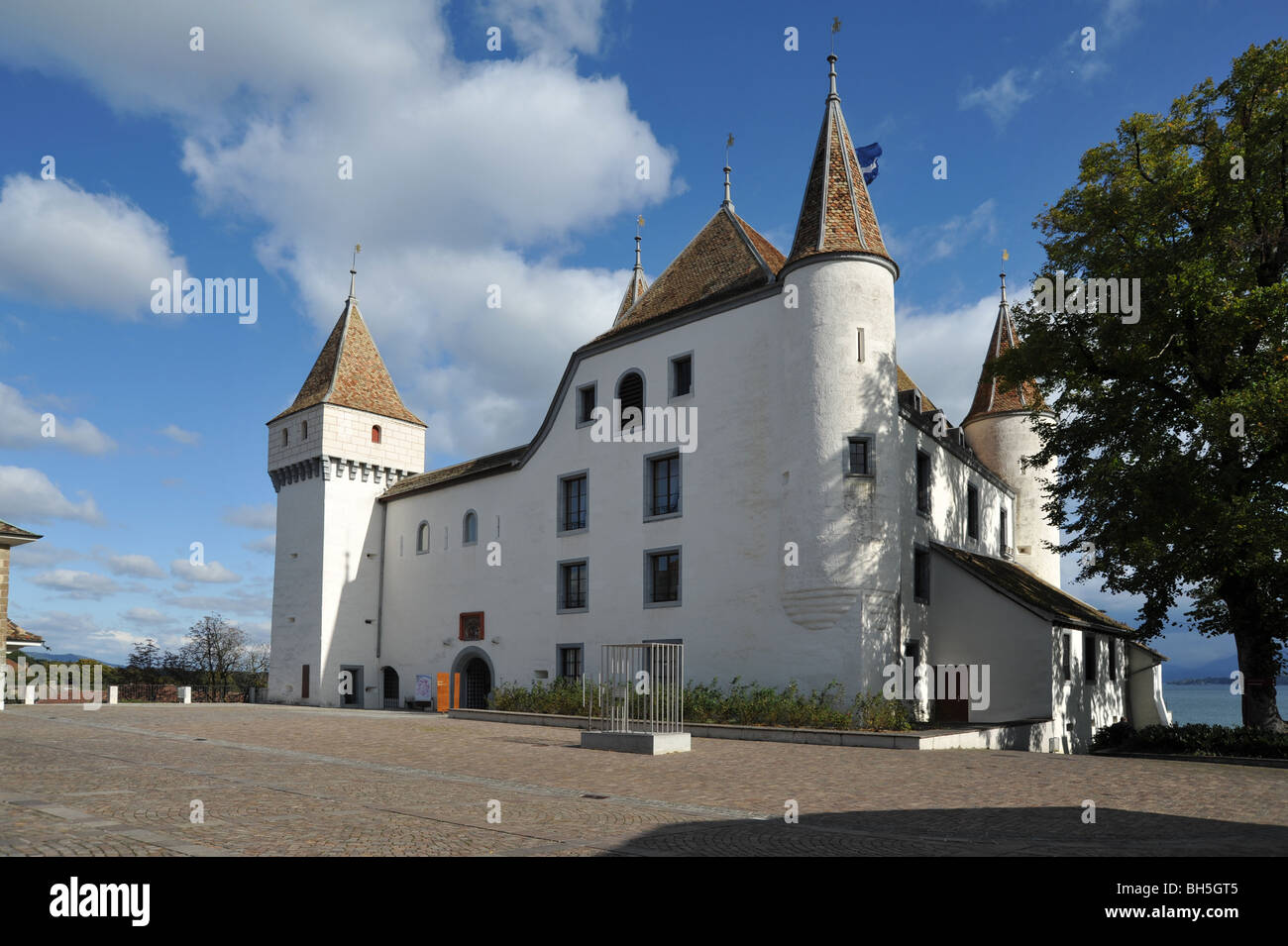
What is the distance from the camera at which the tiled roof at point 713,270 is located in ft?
94.8

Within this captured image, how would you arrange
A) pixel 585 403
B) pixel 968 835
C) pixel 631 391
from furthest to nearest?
pixel 585 403 → pixel 631 391 → pixel 968 835

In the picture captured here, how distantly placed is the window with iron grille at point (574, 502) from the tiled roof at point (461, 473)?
2844 millimetres

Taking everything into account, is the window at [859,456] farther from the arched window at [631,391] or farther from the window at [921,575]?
the arched window at [631,391]

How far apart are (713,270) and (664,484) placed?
7.01 metres

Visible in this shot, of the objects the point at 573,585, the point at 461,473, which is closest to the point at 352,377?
the point at 461,473

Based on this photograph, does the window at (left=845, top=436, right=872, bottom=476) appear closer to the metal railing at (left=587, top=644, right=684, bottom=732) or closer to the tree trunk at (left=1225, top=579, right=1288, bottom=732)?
the metal railing at (left=587, top=644, right=684, bottom=732)

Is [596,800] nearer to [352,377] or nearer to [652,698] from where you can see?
[652,698]

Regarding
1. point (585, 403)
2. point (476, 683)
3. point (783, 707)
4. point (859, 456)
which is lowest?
point (476, 683)

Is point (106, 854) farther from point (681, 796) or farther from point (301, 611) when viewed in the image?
point (301, 611)

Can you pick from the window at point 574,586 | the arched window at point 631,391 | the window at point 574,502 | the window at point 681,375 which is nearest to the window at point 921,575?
the window at point 681,375

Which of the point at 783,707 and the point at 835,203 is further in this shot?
the point at 835,203

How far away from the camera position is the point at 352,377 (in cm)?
4288
